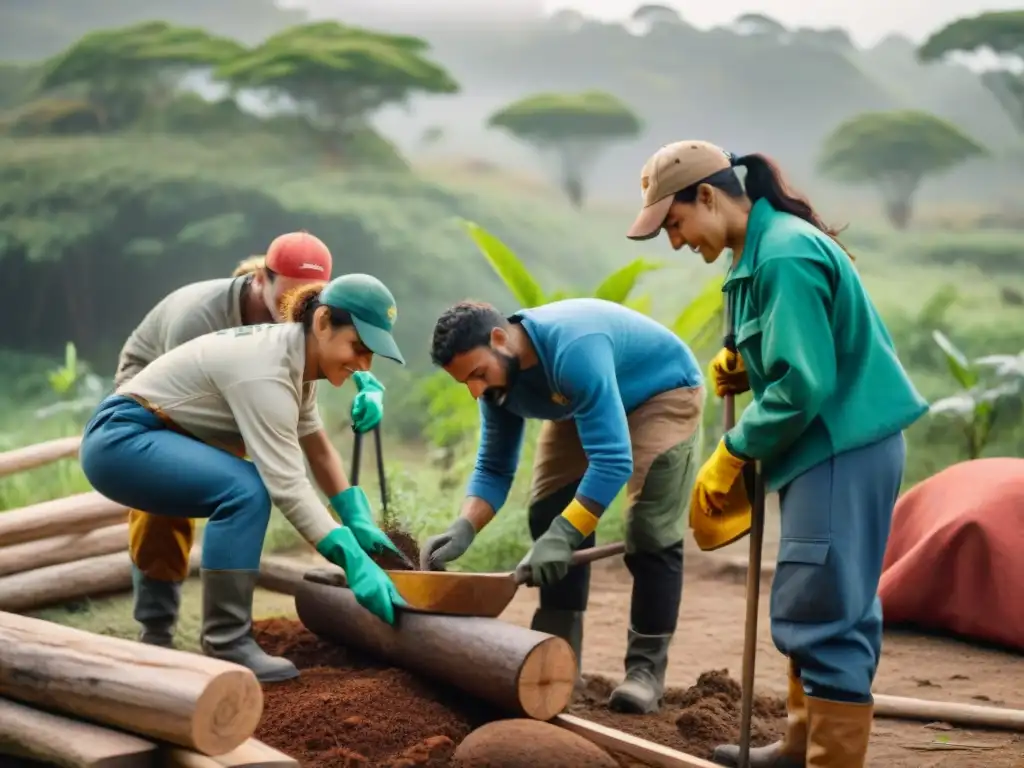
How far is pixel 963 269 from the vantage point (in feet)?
42.5

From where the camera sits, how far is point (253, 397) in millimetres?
3863

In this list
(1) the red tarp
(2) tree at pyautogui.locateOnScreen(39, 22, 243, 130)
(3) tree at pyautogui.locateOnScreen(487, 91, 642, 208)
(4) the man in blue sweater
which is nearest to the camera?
(4) the man in blue sweater

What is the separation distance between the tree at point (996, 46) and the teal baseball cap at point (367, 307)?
38.8 ft

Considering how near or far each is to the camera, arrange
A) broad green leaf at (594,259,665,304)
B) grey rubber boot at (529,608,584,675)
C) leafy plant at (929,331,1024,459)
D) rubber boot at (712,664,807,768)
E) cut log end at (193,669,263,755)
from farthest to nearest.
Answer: leafy plant at (929,331,1024,459)
broad green leaf at (594,259,665,304)
grey rubber boot at (529,608,584,675)
rubber boot at (712,664,807,768)
cut log end at (193,669,263,755)

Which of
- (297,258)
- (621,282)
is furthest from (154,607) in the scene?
(621,282)

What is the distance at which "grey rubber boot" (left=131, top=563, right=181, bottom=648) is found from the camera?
4.73 meters

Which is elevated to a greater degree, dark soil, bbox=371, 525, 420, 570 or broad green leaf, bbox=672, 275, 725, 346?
broad green leaf, bbox=672, 275, 725, 346

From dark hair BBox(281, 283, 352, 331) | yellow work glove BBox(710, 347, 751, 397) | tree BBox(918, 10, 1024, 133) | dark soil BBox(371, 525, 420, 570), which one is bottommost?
dark soil BBox(371, 525, 420, 570)

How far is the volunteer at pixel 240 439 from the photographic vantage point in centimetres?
385

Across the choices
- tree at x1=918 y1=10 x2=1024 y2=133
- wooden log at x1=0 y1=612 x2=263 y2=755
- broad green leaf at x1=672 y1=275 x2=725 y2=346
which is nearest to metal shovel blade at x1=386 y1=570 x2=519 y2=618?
wooden log at x1=0 y1=612 x2=263 y2=755

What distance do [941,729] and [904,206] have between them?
10794 mm

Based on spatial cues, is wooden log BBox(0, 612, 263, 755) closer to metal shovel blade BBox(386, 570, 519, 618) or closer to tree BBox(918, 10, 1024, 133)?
metal shovel blade BBox(386, 570, 519, 618)

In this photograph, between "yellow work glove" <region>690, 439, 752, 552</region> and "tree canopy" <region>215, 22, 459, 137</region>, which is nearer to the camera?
"yellow work glove" <region>690, 439, 752, 552</region>

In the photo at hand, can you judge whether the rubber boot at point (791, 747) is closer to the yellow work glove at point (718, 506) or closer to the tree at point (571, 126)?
the yellow work glove at point (718, 506)
